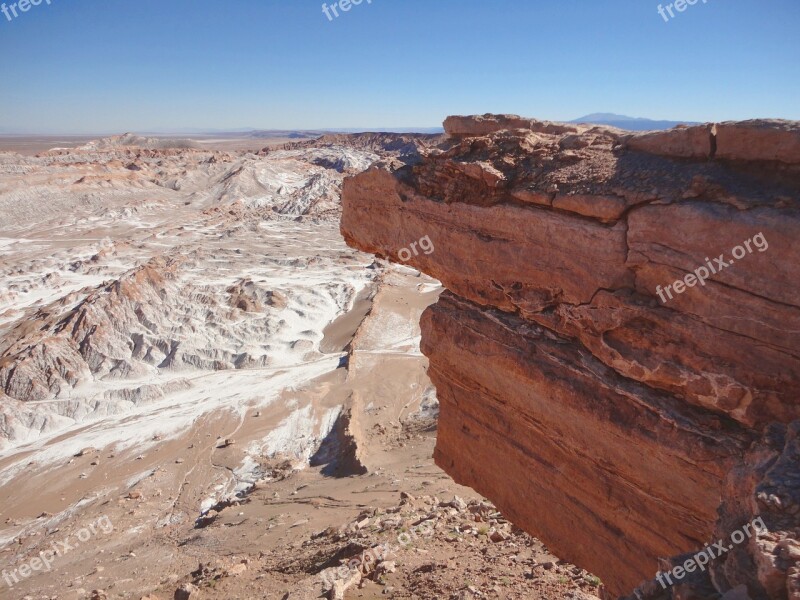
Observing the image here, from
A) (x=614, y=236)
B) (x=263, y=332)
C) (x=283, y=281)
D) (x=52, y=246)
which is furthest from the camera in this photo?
(x=52, y=246)

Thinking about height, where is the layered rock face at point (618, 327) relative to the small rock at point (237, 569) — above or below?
above

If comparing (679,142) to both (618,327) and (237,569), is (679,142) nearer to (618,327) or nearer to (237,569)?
(618,327)

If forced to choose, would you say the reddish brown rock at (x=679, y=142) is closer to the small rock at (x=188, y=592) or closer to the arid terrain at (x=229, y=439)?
the arid terrain at (x=229, y=439)


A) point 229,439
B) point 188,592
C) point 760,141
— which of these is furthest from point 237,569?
point 760,141

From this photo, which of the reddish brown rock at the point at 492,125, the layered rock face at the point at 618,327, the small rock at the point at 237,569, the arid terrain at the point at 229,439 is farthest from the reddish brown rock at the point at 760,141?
the small rock at the point at 237,569

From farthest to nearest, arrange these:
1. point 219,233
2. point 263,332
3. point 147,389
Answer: point 219,233 < point 263,332 < point 147,389

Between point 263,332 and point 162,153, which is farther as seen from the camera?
point 162,153

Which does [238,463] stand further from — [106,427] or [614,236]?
[614,236]

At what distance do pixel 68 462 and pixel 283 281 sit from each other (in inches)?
632

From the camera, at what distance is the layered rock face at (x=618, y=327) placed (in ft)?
12.4

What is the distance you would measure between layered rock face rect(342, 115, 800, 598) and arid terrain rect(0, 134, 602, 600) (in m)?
0.88

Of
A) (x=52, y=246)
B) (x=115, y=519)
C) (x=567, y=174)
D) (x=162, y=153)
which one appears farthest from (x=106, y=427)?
(x=162, y=153)

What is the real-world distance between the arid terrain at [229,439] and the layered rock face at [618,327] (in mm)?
884

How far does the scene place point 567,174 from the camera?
198 inches
